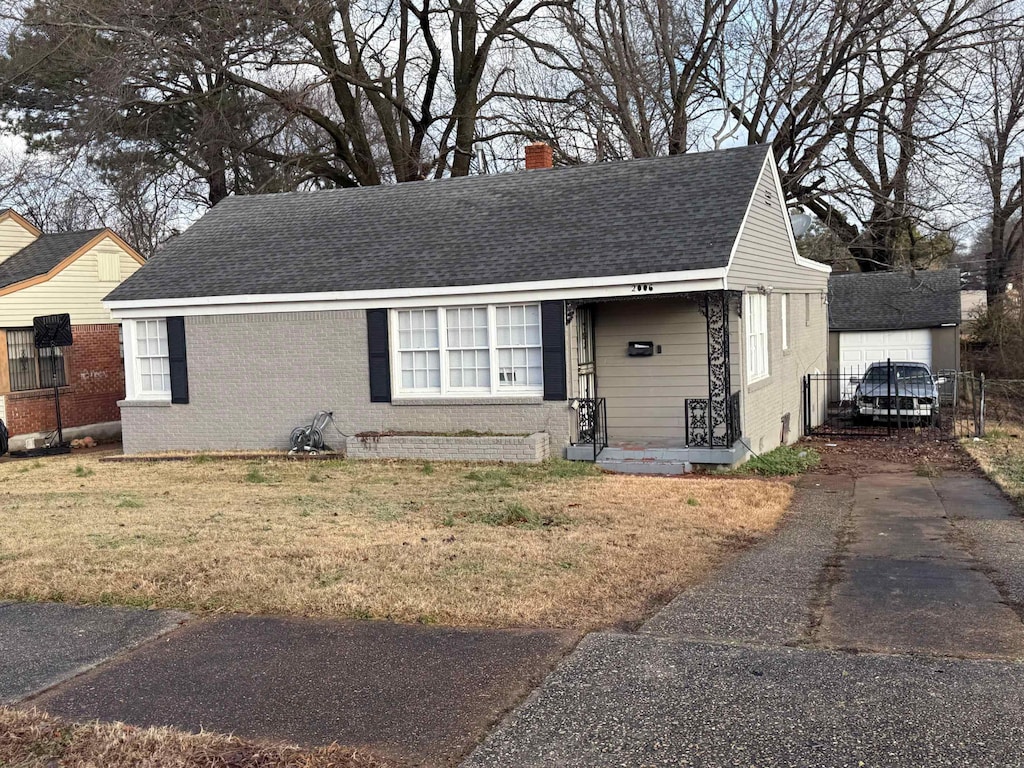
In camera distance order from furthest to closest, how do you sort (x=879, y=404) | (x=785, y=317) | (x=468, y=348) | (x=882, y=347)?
(x=882, y=347), (x=879, y=404), (x=785, y=317), (x=468, y=348)

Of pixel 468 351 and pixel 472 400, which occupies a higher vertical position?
pixel 468 351

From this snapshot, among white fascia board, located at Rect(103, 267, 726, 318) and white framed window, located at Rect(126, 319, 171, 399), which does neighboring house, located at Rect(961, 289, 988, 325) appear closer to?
white fascia board, located at Rect(103, 267, 726, 318)

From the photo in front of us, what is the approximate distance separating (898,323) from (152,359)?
2045cm

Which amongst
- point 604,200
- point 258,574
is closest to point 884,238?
point 604,200

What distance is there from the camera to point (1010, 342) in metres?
29.5

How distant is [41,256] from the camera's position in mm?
22391

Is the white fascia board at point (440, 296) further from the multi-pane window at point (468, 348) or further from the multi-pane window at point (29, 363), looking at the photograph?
the multi-pane window at point (29, 363)

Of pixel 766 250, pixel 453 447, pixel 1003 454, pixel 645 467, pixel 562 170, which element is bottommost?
pixel 1003 454

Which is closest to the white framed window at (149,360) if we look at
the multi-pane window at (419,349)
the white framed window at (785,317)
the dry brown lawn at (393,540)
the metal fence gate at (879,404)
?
the dry brown lawn at (393,540)

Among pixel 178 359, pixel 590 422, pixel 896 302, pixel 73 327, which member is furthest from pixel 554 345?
pixel 896 302

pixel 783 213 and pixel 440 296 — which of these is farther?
pixel 783 213

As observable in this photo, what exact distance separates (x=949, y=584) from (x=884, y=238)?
2817cm

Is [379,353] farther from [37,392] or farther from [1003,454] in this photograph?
[1003,454]

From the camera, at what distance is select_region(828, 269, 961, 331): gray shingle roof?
27.9m
